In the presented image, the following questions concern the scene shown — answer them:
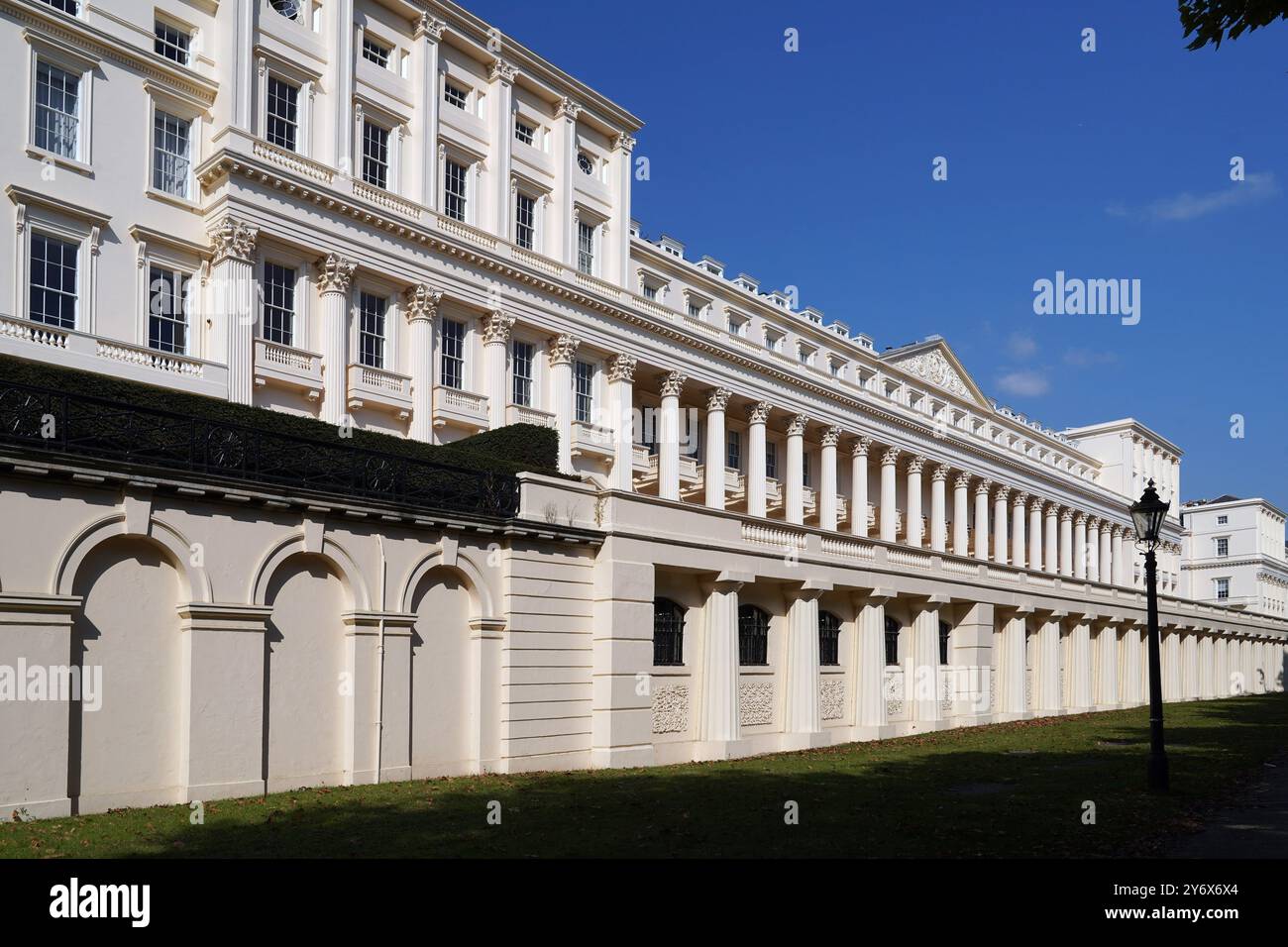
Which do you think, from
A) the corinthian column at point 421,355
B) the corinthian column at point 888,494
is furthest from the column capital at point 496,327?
the corinthian column at point 888,494

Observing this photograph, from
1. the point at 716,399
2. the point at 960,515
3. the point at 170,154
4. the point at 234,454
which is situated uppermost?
the point at 170,154

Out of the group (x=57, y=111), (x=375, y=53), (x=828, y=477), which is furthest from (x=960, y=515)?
(x=57, y=111)

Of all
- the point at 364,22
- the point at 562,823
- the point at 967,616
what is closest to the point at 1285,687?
the point at 967,616

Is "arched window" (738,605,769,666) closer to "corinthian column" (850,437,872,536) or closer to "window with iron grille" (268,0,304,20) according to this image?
"window with iron grille" (268,0,304,20)

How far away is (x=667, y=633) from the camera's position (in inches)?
1034

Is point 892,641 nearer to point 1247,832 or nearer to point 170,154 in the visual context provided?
point 1247,832

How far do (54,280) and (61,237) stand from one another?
119cm

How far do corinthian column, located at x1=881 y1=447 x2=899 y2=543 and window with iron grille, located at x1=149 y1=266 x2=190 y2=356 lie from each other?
41.8 metres

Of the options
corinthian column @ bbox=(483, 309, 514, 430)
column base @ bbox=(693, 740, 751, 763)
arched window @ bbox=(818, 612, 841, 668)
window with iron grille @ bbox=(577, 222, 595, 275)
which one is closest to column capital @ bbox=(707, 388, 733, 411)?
A: window with iron grille @ bbox=(577, 222, 595, 275)

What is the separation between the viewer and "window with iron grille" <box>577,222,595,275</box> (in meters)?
45.5

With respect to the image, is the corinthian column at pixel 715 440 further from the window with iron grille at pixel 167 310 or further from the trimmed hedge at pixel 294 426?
the window with iron grille at pixel 167 310

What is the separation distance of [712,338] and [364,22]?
20027 mm

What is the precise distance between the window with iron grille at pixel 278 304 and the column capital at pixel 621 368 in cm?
1472
